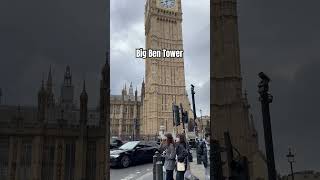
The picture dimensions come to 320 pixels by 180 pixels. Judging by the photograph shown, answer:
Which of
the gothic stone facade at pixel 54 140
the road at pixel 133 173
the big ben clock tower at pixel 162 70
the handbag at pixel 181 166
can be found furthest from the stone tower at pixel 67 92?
the big ben clock tower at pixel 162 70

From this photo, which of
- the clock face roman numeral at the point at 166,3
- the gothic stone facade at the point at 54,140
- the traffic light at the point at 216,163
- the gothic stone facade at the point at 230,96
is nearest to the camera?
the traffic light at the point at 216,163

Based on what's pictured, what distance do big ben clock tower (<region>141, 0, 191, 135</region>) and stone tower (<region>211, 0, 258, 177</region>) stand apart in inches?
971

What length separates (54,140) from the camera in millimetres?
11867

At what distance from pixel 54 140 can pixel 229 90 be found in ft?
19.7

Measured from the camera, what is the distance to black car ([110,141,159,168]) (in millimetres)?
13023

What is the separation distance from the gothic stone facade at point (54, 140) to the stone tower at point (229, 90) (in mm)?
3655

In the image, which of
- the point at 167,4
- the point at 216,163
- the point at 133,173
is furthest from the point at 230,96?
the point at 167,4

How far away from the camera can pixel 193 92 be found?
484 inches

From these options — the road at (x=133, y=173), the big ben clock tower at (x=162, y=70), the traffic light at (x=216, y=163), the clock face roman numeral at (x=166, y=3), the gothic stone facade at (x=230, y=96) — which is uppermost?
the clock face roman numeral at (x=166, y=3)

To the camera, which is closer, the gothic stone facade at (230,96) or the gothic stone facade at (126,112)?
the gothic stone facade at (230,96)

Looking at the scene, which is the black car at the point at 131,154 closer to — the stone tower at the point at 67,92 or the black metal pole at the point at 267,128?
the stone tower at the point at 67,92

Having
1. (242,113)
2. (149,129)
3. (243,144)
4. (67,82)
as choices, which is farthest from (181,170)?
(149,129)

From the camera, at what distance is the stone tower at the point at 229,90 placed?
451 inches

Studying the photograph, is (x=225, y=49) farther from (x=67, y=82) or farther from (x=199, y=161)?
(x=67, y=82)
